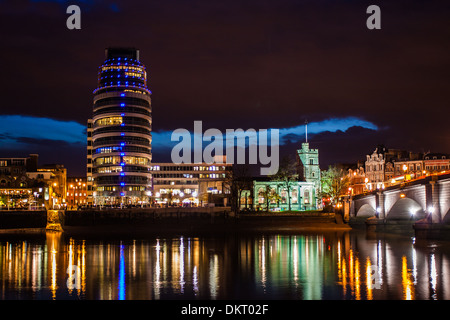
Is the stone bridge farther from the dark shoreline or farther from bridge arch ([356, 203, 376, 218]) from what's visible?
the dark shoreline

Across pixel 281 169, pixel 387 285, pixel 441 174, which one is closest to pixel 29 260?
pixel 387 285

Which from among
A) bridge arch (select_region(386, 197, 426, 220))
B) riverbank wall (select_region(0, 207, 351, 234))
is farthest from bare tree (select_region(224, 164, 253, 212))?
bridge arch (select_region(386, 197, 426, 220))

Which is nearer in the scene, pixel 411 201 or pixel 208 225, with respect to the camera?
pixel 411 201

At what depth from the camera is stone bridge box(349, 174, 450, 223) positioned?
73.2 m

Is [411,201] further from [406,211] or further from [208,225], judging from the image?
[208,225]

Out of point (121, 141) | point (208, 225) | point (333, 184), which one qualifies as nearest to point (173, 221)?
point (208, 225)

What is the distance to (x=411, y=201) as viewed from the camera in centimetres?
→ 9456

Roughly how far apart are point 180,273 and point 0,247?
45119 mm

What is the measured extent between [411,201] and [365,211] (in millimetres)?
31820

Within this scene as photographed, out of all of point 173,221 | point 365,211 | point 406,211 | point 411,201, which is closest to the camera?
point 411,201

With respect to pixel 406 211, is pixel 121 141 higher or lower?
higher

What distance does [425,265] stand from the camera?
5428 cm

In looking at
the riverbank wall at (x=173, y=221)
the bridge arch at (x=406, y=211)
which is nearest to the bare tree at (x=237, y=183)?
the riverbank wall at (x=173, y=221)
